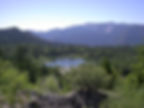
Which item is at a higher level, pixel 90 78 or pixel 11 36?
pixel 11 36

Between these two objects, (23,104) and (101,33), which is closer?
(23,104)

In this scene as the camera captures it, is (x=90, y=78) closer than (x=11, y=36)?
Yes

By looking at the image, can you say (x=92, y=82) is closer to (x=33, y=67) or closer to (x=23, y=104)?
(x=23, y=104)

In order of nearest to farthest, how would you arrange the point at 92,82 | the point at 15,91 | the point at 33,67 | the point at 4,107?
the point at 4,107 < the point at 15,91 < the point at 92,82 < the point at 33,67

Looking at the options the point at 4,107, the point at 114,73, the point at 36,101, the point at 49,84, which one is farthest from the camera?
the point at 49,84

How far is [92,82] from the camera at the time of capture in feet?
27.1

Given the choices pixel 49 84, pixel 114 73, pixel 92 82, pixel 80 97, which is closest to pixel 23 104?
pixel 80 97

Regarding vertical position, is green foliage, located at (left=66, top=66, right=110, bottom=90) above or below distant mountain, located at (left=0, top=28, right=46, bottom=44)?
below

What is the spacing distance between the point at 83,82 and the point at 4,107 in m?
3.30

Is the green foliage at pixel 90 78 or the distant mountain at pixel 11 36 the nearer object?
the green foliage at pixel 90 78

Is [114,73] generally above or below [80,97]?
above

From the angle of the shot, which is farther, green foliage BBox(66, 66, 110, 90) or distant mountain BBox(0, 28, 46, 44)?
distant mountain BBox(0, 28, 46, 44)

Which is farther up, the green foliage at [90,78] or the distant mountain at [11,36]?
the distant mountain at [11,36]

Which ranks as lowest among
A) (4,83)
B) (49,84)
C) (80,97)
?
(49,84)
